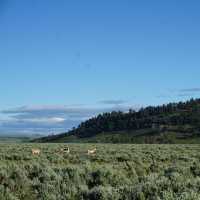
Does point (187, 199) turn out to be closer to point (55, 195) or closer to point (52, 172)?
point (55, 195)

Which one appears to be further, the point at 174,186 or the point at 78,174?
the point at 78,174

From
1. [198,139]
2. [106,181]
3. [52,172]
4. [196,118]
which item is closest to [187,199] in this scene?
[106,181]

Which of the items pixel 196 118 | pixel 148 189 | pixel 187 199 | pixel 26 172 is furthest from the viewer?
pixel 196 118

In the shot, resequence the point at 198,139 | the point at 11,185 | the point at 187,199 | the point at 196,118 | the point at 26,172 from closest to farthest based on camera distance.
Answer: the point at 187,199 → the point at 11,185 → the point at 26,172 → the point at 198,139 → the point at 196,118

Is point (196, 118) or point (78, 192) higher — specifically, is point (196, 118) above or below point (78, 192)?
above

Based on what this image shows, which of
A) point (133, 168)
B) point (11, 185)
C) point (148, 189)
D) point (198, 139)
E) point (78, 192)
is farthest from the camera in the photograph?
point (198, 139)

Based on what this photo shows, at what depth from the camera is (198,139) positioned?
521 feet

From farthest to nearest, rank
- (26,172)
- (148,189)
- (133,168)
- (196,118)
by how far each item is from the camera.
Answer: (196,118)
(133,168)
(26,172)
(148,189)

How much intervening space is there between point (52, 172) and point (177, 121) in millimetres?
181496

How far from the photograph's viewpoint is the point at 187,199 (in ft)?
39.6

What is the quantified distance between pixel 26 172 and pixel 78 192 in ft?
12.1

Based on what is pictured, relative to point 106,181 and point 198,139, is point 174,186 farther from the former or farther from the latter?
point 198,139

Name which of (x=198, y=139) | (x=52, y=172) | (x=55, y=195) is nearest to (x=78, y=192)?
(x=55, y=195)

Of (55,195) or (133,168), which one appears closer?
(55,195)
